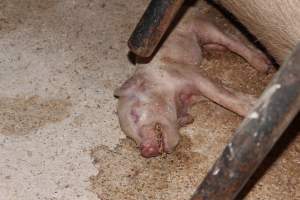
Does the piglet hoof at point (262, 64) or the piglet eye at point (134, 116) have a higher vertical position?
the piglet hoof at point (262, 64)

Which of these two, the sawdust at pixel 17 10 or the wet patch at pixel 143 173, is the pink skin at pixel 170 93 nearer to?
the wet patch at pixel 143 173

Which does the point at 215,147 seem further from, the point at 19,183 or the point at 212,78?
the point at 19,183

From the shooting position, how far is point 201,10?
7.92 feet

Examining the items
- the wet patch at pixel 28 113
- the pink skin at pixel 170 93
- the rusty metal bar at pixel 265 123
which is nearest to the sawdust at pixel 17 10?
the wet patch at pixel 28 113

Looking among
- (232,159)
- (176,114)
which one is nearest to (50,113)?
(176,114)

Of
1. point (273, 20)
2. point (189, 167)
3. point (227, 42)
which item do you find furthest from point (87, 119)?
point (273, 20)

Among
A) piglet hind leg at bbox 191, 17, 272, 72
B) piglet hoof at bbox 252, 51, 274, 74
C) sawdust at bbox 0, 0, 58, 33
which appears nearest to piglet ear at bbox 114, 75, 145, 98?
piglet hind leg at bbox 191, 17, 272, 72

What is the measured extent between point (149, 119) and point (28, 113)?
1.54 feet

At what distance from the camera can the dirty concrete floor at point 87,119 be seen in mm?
1825

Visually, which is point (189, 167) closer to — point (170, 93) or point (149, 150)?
point (149, 150)

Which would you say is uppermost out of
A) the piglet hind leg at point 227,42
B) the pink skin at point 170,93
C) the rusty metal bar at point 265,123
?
the rusty metal bar at point 265,123

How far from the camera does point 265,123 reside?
115cm

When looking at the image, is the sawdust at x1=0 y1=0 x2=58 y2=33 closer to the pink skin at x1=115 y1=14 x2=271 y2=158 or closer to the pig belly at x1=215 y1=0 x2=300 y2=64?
the pink skin at x1=115 y1=14 x2=271 y2=158

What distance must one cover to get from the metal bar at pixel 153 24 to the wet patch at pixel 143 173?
1.21 ft
